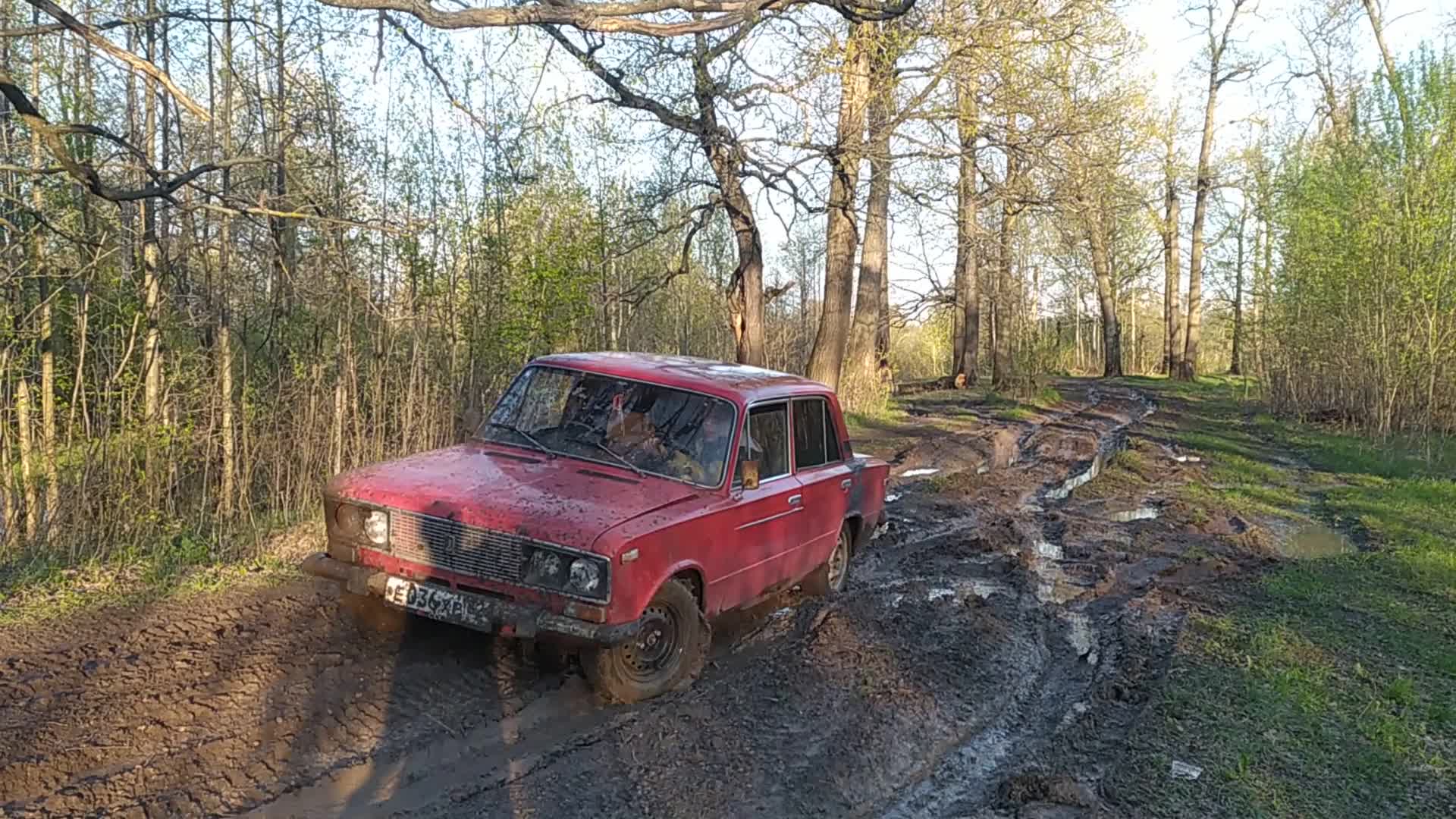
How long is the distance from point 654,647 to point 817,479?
208 cm

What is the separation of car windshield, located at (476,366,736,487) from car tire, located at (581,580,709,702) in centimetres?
81

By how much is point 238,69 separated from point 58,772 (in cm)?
802

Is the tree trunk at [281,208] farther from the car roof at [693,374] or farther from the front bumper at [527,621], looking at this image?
the front bumper at [527,621]

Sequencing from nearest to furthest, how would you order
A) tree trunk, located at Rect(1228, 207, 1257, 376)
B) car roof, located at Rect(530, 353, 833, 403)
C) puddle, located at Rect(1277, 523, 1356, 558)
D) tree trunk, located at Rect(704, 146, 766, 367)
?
car roof, located at Rect(530, 353, 833, 403), puddle, located at Rect(1277, 523, 1356, 558), tree trunk, located at Rect(704, 146, 766, 367), tree trunk, located at Rect(1228, 207, 1257, 376)

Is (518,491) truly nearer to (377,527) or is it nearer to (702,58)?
(377,527)

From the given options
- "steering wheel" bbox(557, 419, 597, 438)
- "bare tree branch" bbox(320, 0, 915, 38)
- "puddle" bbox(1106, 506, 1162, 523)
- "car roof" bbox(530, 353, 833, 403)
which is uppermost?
"bare tree branch" bbox(320, 0, 915, 38)

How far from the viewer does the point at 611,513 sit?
15.8 ft

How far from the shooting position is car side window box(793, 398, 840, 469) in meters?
6.64

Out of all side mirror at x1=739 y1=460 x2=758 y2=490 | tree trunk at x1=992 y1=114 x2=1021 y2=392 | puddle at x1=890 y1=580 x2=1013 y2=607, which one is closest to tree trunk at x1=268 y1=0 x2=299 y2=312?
side mirror at x1=739 y1=460 x2=758 y2=490

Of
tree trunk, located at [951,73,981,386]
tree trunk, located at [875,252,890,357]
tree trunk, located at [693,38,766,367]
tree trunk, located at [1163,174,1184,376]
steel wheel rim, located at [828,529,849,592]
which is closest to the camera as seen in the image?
steel wheel rim, located at [828,529,849,592]

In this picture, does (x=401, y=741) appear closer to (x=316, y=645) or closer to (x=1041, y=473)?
(x=316, y=645)

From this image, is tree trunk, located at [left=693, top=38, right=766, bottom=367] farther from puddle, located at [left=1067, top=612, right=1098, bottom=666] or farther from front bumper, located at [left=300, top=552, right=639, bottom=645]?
front bumper, located at [left=300, top=552, right=639, bottom=645]

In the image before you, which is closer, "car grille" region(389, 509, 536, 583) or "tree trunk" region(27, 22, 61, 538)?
"car grille" region(389, 509, 536, 583)

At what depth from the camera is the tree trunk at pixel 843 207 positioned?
12.2m
